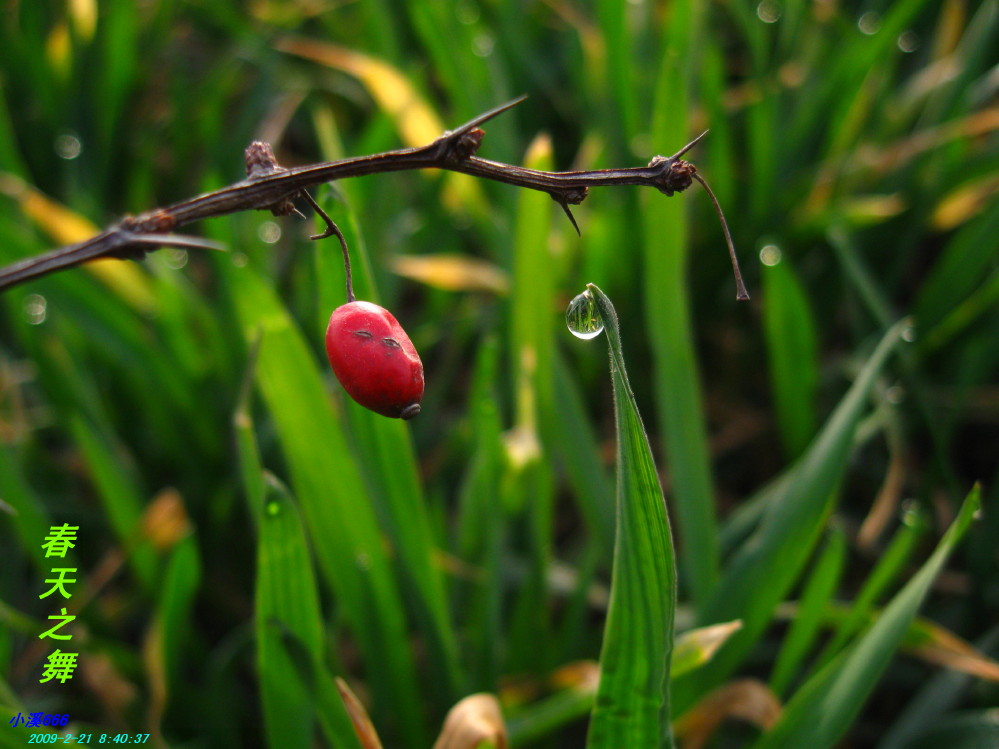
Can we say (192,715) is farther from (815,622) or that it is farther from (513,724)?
(815,622)

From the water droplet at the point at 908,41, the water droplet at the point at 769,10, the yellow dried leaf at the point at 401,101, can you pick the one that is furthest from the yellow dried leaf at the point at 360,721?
the water droplet at the point at 908,41

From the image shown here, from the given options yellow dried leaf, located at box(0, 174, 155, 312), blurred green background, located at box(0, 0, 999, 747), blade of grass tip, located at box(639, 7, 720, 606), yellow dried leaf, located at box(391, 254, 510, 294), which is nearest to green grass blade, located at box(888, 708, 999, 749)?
blurred green background, located at box(0, 0, 999, 747)

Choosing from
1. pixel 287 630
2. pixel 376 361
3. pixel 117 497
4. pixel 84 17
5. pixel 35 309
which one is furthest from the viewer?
pixel 84 17

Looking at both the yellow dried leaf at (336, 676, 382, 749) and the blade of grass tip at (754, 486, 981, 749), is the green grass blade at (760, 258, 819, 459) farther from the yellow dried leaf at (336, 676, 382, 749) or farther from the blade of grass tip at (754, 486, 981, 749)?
the yellow dried leaf at (336, 676, 382, 749)

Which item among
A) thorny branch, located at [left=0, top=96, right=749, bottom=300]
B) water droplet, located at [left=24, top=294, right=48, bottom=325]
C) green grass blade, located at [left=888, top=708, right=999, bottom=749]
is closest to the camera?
thorny branch, located at [left=0, top=96, right=749, bottom=300]

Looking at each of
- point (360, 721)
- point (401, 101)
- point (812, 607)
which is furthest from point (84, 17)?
point (812, 607)

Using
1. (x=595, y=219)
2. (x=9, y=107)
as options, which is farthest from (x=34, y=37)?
(x=595, y=219)

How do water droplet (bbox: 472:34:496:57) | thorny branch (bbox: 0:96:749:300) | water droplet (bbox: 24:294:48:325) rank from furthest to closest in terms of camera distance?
water droplet (bbox: 472:34:496:57) < water droplet (bbox: 24:294:48:325) < thorny branch (bbox: 0:96:749:300)

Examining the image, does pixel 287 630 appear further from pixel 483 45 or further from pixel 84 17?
pixel 84 17
